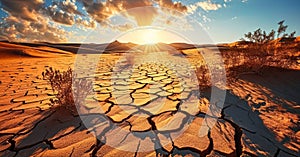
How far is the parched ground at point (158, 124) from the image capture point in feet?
5.71

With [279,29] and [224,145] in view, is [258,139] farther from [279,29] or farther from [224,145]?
[279,29]

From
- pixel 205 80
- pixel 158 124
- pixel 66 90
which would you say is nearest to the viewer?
pixel 158 124

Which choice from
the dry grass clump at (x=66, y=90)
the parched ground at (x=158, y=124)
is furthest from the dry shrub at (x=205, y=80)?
the dry grass clump at (x=66, y=90)

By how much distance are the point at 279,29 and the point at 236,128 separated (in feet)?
13.0

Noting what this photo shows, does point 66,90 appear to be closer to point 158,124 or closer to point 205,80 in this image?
point 158,124

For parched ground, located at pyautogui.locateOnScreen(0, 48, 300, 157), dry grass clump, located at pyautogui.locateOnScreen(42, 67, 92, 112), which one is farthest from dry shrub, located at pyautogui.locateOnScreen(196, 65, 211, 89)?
dry grass clump, located at pyautogui.locateOnScreen(42, 67, 92, 112)

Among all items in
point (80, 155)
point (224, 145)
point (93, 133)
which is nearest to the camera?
point (80, 155)

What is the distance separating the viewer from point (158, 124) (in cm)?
223

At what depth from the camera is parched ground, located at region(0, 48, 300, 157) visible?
5.71 feet

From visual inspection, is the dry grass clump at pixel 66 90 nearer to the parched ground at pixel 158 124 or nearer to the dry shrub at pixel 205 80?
the parched ground at pixel 158 124

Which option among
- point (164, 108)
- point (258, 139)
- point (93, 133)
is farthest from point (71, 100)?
point (258, 139)

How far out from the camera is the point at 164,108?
107 inches

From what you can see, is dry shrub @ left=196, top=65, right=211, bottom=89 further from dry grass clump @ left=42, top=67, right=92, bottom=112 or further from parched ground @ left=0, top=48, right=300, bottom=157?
dry grass clump @ left=42, top=67, right=92, bottom=112

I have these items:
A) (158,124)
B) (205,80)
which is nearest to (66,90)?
(158,124)
